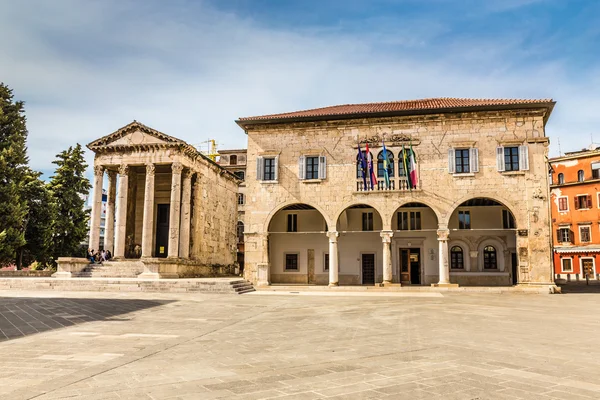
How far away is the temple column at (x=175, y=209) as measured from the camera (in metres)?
29.2

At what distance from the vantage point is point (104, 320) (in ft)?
39.5

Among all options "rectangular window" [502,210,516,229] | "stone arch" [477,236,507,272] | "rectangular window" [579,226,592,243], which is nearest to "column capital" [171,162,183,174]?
"stone arch" [477,236,507,272]

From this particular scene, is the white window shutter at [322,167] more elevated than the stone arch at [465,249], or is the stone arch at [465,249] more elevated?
the white window shutter at [322,167]

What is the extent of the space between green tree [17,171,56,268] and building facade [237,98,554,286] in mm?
18374

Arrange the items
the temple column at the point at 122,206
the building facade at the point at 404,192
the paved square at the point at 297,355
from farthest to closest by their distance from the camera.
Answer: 1. the temple column at the point at 122,206
2. the building facade at the point at 404,192
3. the paved square at the point at 297,355

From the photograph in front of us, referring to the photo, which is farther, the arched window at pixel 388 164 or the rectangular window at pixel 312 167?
the rectangular window at pixel 312 167

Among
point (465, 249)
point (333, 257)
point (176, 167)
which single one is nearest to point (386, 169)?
point (333, 257)

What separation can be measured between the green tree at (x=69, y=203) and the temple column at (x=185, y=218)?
1268 centimetres

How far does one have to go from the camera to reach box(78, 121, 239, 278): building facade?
29328mm

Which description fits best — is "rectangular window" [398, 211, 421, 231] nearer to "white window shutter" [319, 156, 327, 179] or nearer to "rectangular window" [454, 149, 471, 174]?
"rectangular window" [454, 149, 471, 174]

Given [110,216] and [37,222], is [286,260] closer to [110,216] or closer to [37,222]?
[110,216]

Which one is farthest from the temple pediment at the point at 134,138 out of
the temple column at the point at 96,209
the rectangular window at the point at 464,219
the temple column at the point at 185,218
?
the rectangular window at the point at 464,219

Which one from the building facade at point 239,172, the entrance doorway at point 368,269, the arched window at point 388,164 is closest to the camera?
the arched window at point 388,164

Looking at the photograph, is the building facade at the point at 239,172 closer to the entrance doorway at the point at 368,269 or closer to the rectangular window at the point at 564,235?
the entrance doorway at the point at 368,269
